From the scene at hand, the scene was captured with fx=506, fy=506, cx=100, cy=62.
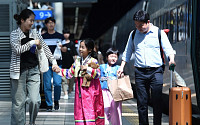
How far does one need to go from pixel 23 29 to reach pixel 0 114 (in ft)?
8.92

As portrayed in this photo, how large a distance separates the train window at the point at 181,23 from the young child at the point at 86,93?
3511mm

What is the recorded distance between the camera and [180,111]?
6477 mm

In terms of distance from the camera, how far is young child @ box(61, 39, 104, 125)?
21.2ft

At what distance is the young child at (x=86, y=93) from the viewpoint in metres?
6.45

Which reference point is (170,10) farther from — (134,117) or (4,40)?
(4,40)

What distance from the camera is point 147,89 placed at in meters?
7.15

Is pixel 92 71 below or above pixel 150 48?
below

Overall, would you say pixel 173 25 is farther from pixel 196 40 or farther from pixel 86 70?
pixel 86 70

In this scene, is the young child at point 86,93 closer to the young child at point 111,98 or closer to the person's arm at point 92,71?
the person's arm at point 92,71

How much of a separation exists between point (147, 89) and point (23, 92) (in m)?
1.73

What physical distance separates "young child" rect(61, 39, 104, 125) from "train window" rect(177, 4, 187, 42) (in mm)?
3511

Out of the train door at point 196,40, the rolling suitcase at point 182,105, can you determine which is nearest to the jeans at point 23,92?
the rolling suitcase at point 182,105

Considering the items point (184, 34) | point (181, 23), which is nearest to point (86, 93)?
point (184, 34)

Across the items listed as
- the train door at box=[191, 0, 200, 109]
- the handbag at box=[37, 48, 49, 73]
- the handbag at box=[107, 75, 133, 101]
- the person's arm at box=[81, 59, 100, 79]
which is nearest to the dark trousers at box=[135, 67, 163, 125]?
the handbag at box=[107, 75, 133, 101]
